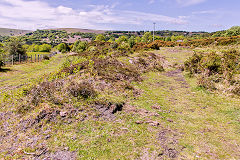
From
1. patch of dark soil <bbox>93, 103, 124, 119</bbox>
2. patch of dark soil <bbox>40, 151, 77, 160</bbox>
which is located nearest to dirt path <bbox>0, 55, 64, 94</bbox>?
patch of dark soil <bbox>93, 103, 124, 119</bbox>

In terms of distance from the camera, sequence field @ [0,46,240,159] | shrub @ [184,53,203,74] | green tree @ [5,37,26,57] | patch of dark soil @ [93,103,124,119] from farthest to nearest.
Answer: green tree @ [5,37,26,57] → shrub @ [184,53,203,74] → patch of dark soil @ [93,103,124,119] → field @ [0,46,240,159]

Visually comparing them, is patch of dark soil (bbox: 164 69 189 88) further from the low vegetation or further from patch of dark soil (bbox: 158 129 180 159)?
patch of dark soil (bbox: 158 129 180 159)

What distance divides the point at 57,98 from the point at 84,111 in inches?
63.6

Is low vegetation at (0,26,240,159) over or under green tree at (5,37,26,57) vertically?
under

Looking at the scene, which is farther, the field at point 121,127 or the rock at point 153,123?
the rock at point 153,123

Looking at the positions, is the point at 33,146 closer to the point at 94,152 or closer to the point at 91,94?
the point at 94,152

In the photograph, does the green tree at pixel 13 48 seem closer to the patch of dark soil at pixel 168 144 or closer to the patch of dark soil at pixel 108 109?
the patch of dark soil at pixel 108 109

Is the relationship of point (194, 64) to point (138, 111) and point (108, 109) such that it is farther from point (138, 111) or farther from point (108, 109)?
point (108, 109)

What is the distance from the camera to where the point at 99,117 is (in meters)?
6.27

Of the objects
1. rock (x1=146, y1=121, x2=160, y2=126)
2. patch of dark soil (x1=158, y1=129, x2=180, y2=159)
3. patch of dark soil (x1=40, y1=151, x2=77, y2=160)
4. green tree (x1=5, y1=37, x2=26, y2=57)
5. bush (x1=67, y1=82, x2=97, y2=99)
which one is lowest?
patch of dark soil (x1=40, y1=151, x2=77, y2=160)

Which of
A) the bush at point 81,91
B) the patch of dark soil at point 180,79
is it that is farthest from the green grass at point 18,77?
the patch of dark soil at point 180,79

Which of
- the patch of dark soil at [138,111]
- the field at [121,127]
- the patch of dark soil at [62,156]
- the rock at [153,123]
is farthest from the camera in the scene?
the patch of dark soil at [138,111]

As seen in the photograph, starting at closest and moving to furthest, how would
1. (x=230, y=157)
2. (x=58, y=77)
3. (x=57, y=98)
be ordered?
(x=230, y=157) < (x=57, y=98) < (x=58, y=77)

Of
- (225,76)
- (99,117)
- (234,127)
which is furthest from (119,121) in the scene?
(225,76)
